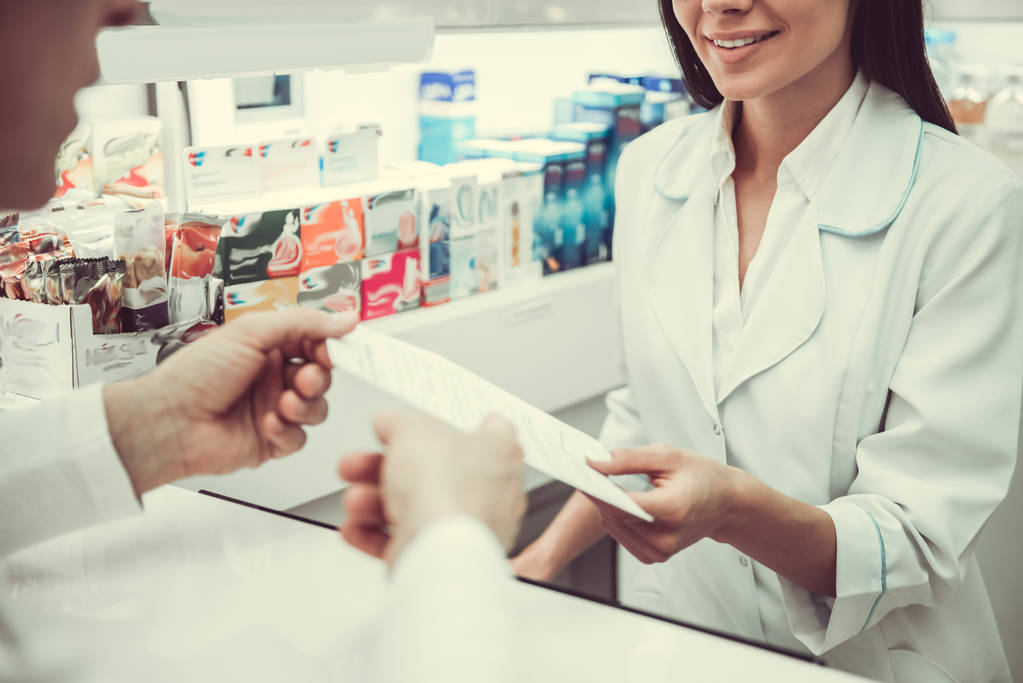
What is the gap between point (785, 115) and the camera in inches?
58.0

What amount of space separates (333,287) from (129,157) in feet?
1.36

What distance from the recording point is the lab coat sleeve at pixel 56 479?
1040mm

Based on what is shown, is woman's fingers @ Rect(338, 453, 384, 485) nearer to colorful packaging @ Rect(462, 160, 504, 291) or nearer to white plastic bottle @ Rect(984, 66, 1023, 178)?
colorful packaging @ Rect(462, 160, 504, 291)

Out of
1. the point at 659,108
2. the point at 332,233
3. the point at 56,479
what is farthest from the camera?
the point at 659,108

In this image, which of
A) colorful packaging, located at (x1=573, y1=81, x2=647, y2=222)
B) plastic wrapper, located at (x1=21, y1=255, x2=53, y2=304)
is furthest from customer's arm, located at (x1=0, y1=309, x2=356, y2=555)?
colorful packaging, located at (x1=573, y1=81, x2=647, y2=222)

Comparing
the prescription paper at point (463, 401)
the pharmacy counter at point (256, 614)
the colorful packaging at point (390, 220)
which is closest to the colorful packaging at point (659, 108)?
the colorful packaging at point (390, 220)

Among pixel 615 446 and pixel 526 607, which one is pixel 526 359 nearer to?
pixel 615 446

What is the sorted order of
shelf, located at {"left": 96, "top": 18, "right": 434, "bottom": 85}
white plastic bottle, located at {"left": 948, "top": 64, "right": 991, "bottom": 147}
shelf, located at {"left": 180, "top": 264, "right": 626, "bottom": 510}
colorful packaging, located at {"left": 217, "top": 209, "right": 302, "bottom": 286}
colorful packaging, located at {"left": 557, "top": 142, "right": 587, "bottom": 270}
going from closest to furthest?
1. shelf, located at {"left": 96, "top": 18, "right": 434, "bottom": 85}
2. colorful packaging, located at {"left": 217, "top": 209, "right": 302, "bottom": 286}
3. shelf, located at {"left": 180, "top": 264, "right": 626, "bottom": 510}
4. colorful packaging, located at {"left": 557, "top": 142, "right": 587, "bottom": 270}
5. white plastic bottle, located at {"left": 948, "top": 64, "right": 991, "bottom": 147}

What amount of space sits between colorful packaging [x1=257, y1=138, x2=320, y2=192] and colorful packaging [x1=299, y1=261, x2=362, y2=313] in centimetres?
17

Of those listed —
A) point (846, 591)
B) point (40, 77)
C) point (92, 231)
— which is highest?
point (40, 77)

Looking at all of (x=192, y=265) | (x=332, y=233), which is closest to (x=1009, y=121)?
(x=332, y=233)

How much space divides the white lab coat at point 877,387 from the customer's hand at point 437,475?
0.60 meters

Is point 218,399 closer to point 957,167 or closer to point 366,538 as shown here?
point 366,538

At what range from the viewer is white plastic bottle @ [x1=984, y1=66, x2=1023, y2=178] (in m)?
2.54
